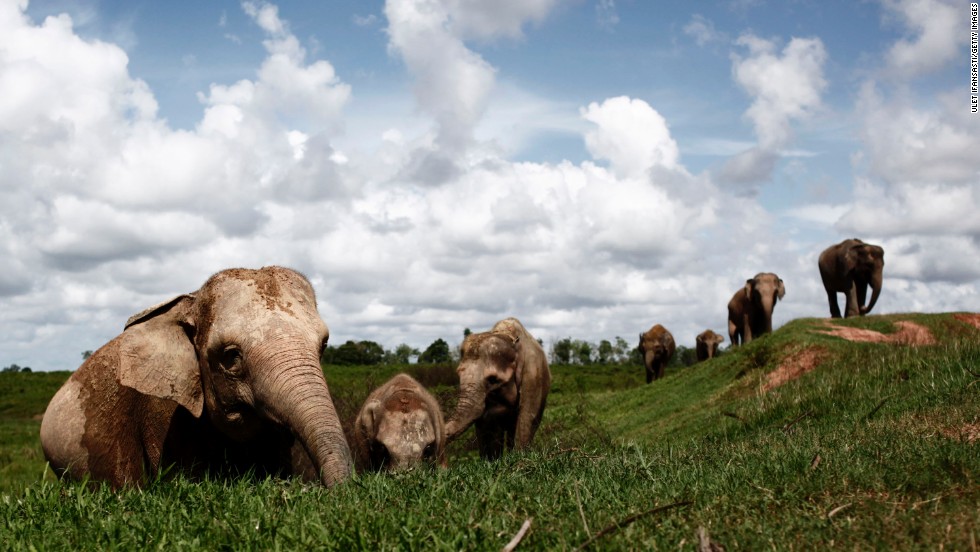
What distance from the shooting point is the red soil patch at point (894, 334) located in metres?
22.2

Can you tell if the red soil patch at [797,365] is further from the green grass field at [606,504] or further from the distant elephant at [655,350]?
the distant elephant at [655,350]

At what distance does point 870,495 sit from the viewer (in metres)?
4.29

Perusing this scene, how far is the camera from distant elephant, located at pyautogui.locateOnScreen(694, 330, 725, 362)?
50.5 meters

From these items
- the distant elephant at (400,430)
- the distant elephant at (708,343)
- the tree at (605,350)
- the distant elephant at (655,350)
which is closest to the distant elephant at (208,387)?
Result: the distant elephant at (400,430)

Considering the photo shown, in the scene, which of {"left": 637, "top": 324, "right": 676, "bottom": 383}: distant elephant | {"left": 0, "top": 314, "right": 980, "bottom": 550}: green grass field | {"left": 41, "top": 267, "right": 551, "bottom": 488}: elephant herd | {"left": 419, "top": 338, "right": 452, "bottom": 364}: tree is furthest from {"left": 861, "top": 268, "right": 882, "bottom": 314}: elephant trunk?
{"left": 419, "top": 338, "right": 452, "bottom": 364}: tree

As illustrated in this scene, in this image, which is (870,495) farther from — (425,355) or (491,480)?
(425,355)

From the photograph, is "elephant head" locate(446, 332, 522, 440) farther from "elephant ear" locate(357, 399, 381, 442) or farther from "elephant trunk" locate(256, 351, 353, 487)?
"elephant trunk" locate(256, 351, 353, 487)

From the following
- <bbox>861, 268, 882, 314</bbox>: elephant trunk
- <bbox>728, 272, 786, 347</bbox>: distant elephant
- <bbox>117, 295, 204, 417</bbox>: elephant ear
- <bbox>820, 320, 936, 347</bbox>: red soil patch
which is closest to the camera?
<bbox>117, 295, 204, 417</bbox>: elephant ear

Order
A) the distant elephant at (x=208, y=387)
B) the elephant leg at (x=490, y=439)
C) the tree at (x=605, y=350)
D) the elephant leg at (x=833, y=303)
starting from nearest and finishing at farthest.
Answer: the distant elephant at (x=208, y=387) → the elephant leg at (x=490, y=439) → the elephant leg at (x=833, y=303) → the tree at (x=605, y=350)

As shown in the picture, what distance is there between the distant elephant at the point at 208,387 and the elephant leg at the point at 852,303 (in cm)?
2848

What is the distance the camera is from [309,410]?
21.5ft

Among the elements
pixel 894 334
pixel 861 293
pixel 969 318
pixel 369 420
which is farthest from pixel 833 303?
pixel 369 420

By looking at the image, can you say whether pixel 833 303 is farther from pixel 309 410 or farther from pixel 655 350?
pixel 309 410

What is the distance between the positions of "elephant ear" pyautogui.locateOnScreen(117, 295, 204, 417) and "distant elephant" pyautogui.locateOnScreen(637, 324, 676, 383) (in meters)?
38.8
